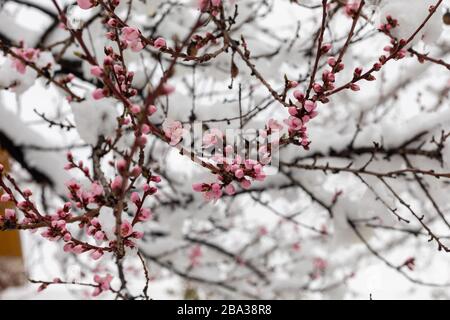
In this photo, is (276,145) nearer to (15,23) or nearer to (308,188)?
(308,188)

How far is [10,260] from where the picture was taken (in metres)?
9.73

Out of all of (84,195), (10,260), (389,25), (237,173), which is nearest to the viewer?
(237,173)

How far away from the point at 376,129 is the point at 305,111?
1.50 metres

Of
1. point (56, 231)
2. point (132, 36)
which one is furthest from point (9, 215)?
point (132, 36)

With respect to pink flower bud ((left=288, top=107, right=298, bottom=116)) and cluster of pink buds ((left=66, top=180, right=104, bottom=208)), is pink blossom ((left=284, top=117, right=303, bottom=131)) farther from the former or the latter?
cluster of pink buds ((left=66, top=180, right=104, bottom=208))

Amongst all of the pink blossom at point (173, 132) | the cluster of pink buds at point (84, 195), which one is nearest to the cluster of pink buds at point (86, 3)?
the pink blossom at point (173, 132)

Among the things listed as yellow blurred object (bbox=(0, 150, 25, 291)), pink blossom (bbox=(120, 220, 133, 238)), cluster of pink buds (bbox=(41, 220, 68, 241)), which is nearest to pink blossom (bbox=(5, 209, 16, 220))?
cluster of pink buds (bbox=(41, 220, 68, 241))

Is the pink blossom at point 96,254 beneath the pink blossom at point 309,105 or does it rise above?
beneath

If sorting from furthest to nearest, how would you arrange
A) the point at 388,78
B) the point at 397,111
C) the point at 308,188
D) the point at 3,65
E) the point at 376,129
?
the point at 397,111 < the point at 388,78 < the point at 308,188 < the point at 376,129 < the point at 3,65

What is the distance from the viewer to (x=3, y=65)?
2.52m

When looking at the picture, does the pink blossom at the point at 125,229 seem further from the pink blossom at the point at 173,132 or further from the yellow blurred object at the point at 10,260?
the yellow blurred object at the point at 10,260

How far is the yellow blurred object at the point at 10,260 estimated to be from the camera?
948cm

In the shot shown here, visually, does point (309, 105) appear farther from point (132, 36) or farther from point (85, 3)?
point (85, 3)

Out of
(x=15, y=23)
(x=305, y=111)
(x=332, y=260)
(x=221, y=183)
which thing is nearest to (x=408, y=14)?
(x=305, y=111)
